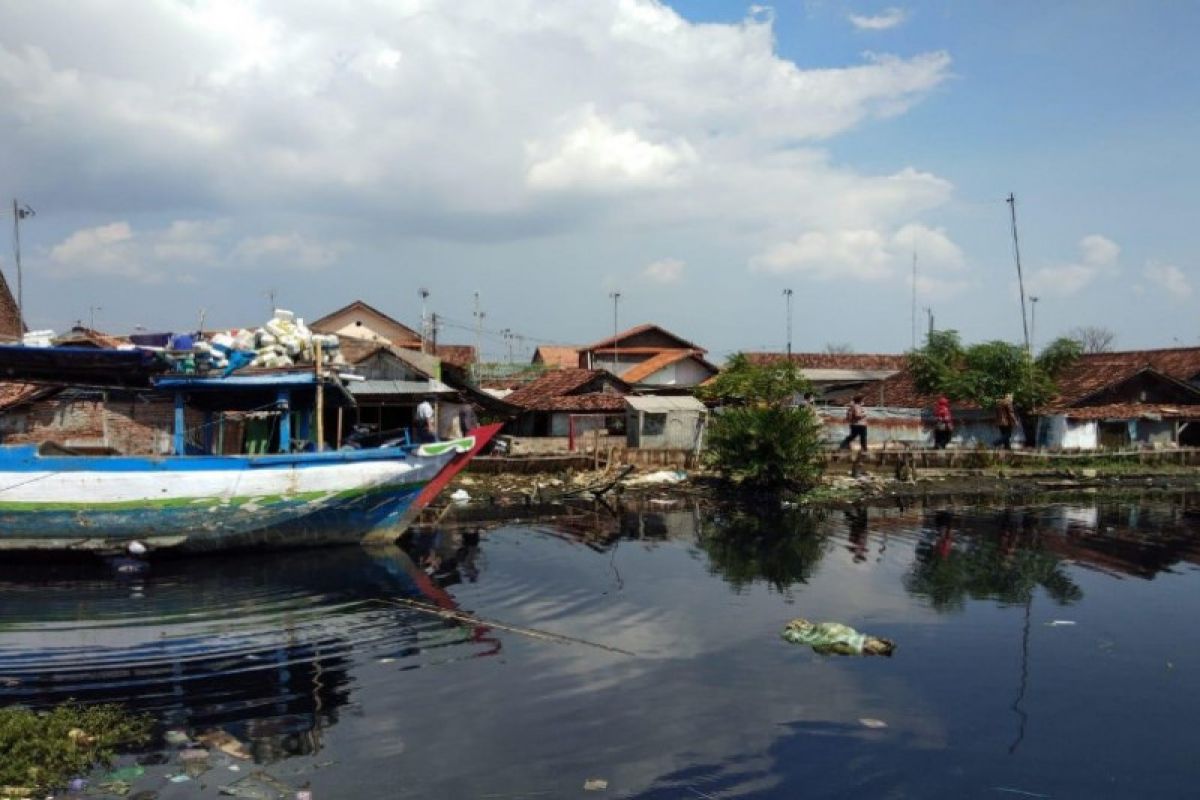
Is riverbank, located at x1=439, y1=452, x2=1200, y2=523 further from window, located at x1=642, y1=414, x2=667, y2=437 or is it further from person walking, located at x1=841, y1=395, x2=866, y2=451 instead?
window, located at x1=642, y1=414, x2=667, y2=437

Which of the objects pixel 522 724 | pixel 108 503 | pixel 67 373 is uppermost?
pixel 67 373

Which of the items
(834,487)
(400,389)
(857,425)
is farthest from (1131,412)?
(400,389)

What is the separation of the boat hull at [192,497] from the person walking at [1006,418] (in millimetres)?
21124

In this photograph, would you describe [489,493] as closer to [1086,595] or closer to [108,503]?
[108,503]

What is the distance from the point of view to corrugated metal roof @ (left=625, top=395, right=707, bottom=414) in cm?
2889

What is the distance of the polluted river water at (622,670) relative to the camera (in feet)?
24.2

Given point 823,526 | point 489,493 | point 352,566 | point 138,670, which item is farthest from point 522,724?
point 489,493

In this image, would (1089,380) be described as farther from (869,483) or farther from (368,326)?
(368,326)

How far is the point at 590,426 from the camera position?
3053cm

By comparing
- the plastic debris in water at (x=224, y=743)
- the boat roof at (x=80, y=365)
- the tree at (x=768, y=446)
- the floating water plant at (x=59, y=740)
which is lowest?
the plastic debris in water at (x=224, y=743)

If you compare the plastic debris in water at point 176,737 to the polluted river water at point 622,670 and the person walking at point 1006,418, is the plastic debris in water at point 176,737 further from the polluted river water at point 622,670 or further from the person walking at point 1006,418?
the person walking at point 1006,418

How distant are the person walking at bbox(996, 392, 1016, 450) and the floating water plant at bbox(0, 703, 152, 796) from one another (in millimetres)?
27713

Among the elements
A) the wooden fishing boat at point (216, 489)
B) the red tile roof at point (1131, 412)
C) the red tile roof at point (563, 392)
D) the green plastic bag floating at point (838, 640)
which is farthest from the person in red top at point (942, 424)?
the green plastic bag floating at point (838, 640)

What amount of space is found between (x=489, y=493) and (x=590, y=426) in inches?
291
